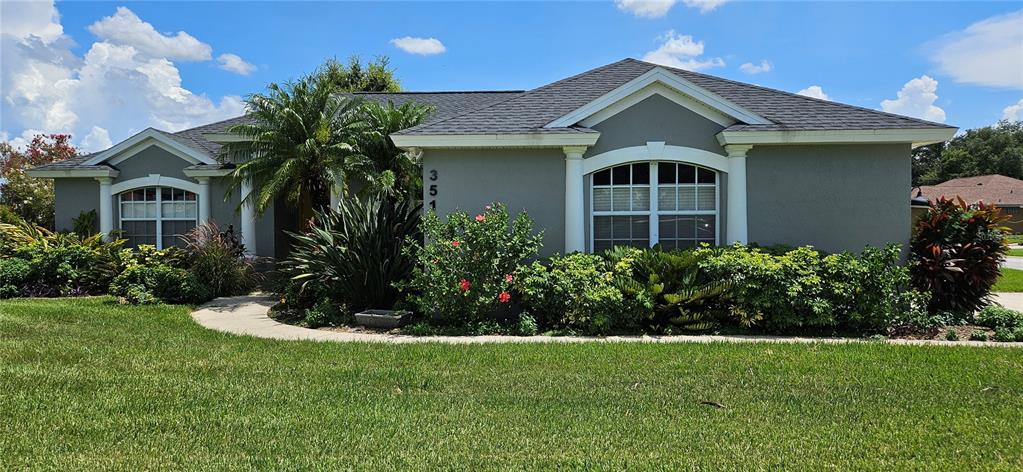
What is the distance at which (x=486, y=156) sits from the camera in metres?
9.70

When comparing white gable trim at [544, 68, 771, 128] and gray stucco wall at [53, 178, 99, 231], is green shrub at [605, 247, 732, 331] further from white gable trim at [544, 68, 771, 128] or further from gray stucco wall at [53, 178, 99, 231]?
gray stucco wall at [53, 178, 99, 231]

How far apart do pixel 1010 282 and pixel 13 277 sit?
76.7 ft

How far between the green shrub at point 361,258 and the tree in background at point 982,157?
6547 centimetres

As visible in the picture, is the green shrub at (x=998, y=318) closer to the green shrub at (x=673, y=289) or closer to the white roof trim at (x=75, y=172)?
the green shrub at (x=673, y=289)

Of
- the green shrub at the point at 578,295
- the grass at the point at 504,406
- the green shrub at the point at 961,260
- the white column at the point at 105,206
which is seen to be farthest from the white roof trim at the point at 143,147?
the green shrub at the point at 961,260

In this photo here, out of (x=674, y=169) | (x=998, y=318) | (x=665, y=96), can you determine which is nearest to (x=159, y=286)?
(x=674, y=169)

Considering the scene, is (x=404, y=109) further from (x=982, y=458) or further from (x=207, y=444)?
(x=982, y=458)

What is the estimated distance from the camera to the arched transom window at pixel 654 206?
9.78 metres

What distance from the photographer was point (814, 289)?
8133mm

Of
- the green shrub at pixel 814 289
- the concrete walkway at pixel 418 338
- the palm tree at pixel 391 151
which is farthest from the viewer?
the palm tree at pixel 391 151

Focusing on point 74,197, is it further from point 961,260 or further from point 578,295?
Answer: point 961,260

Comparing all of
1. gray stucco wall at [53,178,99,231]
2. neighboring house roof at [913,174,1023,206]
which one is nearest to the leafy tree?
gray stucco wall at [53,178,99,231]

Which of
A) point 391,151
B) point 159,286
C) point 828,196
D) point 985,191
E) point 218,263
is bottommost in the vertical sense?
point 159,286

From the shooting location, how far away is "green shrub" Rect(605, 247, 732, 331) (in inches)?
330
